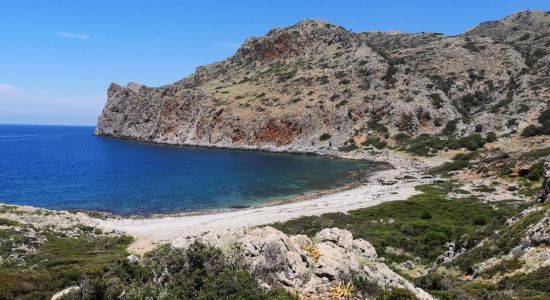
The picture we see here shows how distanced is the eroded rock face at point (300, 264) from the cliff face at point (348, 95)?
92935mm

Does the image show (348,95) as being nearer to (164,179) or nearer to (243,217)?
(164,179)

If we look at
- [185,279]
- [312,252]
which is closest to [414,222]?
[312,252]

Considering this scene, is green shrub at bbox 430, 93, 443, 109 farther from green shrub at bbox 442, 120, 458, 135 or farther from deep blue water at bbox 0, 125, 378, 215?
deep blue water at bbox 0, 125, 378, 215

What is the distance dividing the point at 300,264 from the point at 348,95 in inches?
5177

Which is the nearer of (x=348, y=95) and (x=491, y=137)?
(x=491, y=137)

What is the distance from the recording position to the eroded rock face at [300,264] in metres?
14.0

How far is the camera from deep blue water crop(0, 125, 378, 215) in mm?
65562

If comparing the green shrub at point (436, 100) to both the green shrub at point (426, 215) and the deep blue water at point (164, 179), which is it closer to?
the deep blue water at point (164, 179)

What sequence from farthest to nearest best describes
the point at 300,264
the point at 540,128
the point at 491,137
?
the point at 491,137, the point at 540,128, the point at 300,264

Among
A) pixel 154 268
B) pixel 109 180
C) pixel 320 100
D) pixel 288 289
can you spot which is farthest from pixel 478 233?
pixel 320 100

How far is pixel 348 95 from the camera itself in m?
142

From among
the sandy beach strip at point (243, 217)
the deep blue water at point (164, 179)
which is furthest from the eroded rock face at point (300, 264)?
the deep blue water at point (164, 179)

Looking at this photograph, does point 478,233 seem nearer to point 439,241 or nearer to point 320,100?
point 439,241

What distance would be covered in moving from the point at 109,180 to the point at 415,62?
121735 millimetres
